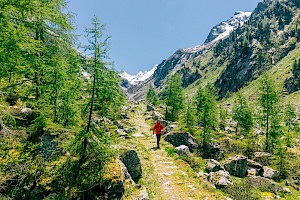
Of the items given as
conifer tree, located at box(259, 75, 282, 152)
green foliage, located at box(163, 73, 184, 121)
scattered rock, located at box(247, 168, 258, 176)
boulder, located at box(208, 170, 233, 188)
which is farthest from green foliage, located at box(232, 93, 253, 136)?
boulder, located at box(208, 170, 233, 188)

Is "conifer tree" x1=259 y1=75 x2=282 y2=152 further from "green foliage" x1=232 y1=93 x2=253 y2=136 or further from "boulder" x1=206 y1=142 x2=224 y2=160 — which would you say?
"boulder" x1=206 y1=142 x2=224 y2=160

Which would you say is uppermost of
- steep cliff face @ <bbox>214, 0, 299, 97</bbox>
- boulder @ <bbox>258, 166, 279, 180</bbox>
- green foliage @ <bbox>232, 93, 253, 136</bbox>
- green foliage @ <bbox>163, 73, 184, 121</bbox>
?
steep cliff face @ <bbox>214, 0, 299, 97</bbox>

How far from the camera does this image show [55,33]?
1248cm

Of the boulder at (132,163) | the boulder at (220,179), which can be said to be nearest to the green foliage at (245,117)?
the boulder at (220,179)

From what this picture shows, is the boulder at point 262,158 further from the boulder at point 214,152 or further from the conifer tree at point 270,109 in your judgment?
the boulder at point 214,152

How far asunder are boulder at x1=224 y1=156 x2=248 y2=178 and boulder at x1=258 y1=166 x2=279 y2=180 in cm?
240

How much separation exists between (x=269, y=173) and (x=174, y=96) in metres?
19.7

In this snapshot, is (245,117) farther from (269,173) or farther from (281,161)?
(269,173)

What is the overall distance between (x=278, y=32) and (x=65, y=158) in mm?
216627

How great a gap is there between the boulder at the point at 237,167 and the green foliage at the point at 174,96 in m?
18.8

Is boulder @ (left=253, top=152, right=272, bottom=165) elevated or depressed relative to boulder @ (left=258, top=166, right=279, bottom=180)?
elevated

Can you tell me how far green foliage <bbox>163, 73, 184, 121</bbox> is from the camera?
3966 cm

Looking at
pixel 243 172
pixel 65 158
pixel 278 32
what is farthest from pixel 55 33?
pixel 278 32

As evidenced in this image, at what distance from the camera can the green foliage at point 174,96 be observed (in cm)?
3966
